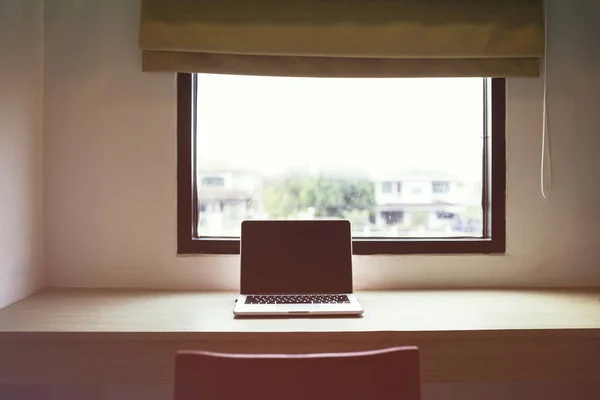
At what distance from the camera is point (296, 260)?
1.59 meters

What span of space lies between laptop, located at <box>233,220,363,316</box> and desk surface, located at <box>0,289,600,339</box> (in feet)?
0.33

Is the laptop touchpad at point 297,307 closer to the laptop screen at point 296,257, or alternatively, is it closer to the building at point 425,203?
the laptop screen at point 296,257

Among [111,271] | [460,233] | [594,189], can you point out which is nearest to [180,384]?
[111,271]

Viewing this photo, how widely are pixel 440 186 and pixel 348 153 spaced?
14.1 inches

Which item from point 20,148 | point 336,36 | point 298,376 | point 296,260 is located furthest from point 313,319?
point 20,148

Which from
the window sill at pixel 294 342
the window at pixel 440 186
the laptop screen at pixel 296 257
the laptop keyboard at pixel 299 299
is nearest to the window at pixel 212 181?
the laptop screen at pixel 296 257

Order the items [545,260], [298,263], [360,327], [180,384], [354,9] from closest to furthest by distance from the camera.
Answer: [180,384]
[360,327]
[298,263]
[354,9]
[545,260]

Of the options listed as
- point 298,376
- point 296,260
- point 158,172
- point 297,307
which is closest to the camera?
point 298,376

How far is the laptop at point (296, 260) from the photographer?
1.58 metres

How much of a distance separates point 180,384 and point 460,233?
4.20 feet

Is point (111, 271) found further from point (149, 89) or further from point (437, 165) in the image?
point (437, 165)

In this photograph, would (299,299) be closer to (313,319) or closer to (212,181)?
(313,319)

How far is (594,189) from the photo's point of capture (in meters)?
1.81

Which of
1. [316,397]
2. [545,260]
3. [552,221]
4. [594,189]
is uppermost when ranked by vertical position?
[594,189]
